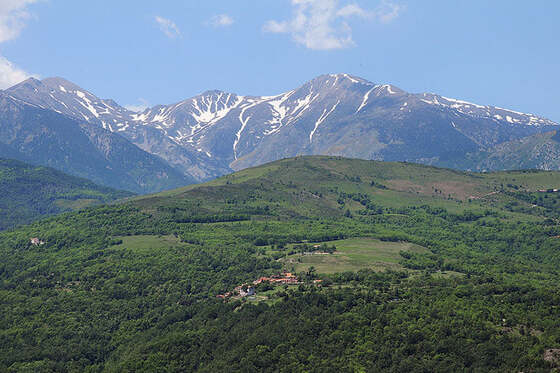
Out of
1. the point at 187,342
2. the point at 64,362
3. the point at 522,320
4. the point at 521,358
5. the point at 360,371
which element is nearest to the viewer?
the point at 521,358

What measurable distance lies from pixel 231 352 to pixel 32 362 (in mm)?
66786

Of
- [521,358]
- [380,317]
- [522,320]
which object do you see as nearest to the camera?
[521,358]

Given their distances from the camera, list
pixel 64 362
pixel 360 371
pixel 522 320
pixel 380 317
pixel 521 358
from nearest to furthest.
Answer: pixel 521 358
pixel 360 371
pixel 522 320
pixel 380 317
pixel 64 362

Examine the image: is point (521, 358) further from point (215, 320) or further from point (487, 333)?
point (215, 320)

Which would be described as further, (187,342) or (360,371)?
(187,342)

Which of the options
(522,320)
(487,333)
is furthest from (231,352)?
(522,320)

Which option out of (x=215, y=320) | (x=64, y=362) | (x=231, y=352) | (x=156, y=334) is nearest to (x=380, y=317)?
(x=231, y=352)

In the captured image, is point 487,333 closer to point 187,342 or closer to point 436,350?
point 436,350

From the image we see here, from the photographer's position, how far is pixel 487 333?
Result: 143 m

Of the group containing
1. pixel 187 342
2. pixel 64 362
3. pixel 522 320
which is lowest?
pixel 64 362

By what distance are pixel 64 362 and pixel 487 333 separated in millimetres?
127086

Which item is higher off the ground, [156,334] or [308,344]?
[308,344]

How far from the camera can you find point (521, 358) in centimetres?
12788

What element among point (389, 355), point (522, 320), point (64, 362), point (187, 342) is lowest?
point (64, 362)
